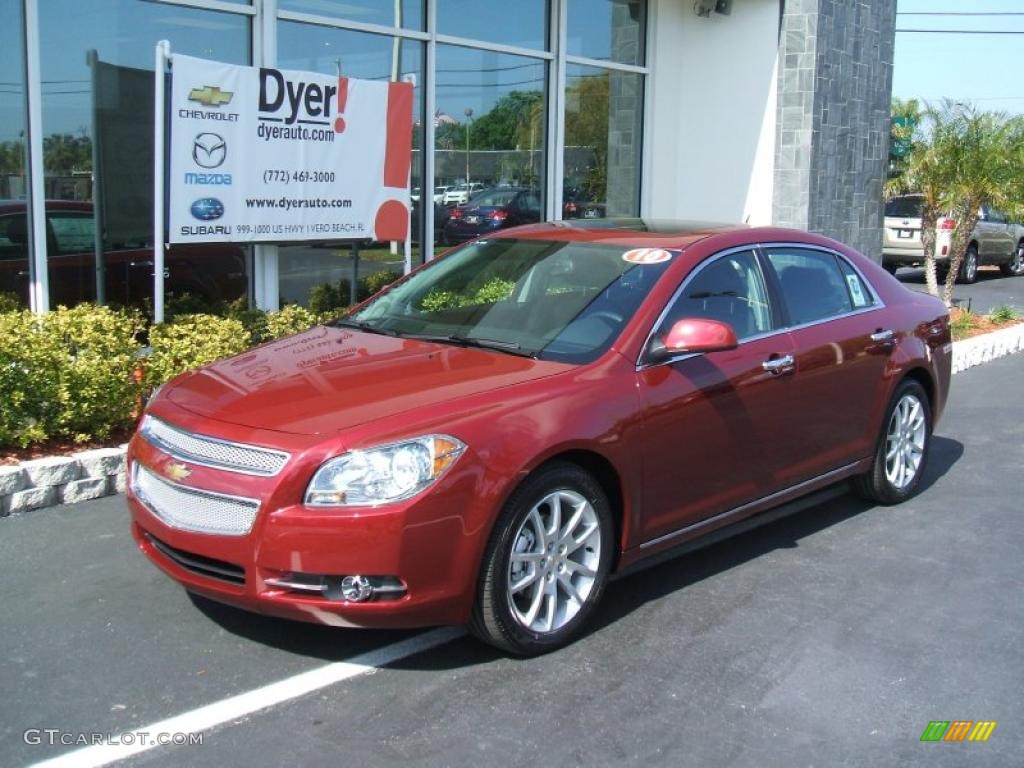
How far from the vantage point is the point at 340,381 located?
441cm

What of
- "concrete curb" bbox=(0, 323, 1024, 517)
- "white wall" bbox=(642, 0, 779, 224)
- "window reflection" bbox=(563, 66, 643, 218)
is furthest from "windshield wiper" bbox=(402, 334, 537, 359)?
"white wall" bbox=(642, 0, 779, 224)

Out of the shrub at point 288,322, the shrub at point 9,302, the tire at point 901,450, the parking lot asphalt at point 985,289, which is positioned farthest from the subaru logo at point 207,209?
the parking lot asphalt at point 985,289

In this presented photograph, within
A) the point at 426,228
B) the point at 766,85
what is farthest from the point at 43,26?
the point at 766,85

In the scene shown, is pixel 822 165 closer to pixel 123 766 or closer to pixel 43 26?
pixel 43 26

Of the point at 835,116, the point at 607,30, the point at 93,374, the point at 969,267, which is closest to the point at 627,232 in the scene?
the point at 93,374

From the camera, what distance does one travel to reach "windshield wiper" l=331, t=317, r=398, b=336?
520cm

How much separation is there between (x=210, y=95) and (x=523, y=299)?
370cm

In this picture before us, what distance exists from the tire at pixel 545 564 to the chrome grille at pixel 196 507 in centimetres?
86

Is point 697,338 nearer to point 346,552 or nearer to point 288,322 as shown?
point 346,552

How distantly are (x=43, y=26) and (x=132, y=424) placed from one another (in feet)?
10.8

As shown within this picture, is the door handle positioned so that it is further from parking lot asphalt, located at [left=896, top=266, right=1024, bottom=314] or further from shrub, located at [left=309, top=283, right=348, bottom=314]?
parking lot asphalt, located at [left=896, top=266, right=1024, bottom=314]

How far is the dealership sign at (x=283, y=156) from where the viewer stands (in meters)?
7.71

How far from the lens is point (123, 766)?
3.44m

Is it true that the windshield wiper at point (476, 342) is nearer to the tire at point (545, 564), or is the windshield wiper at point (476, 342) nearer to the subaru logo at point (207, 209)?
the tire at point (545, 564)
